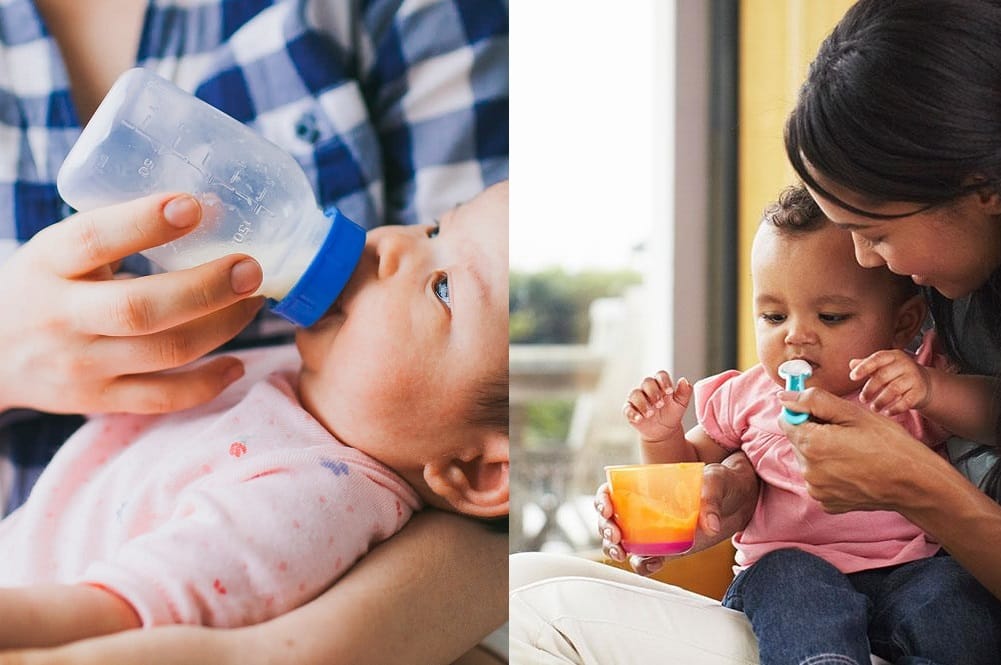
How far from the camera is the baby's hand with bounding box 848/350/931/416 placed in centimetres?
105

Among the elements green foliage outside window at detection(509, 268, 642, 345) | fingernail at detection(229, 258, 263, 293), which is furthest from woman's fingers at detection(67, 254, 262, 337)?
green foliage outside window at detection(509, 268, 642, 345)

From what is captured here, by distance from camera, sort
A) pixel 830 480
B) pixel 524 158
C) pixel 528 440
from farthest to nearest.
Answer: pixel 528 440
pixel 524 158
pixel 830 480

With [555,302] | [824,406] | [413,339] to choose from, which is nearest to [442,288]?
[413,339]

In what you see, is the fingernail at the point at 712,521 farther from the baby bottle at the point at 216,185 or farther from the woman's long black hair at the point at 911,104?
the baby bottle at the point at 216,185

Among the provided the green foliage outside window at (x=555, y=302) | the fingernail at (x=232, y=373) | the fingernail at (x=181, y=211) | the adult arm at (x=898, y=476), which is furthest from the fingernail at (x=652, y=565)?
the green foliage outside window at (x=555, y=302)

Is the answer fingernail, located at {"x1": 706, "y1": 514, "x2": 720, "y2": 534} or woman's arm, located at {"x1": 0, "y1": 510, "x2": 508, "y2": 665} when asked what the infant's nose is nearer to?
woman's arm, located at {"x1": 0, "y1": 510, "x2": 508, "y2": 665}

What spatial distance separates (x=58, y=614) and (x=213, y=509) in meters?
0.14

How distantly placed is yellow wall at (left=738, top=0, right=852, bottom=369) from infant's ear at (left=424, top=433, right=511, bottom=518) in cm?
51

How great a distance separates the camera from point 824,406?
1.03 m

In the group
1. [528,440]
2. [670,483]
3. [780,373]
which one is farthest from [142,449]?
[528,440]

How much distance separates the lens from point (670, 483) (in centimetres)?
108

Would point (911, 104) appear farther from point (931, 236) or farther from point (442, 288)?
point (442, 288)

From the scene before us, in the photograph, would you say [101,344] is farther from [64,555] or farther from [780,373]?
[780,373]

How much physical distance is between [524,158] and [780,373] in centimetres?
52
